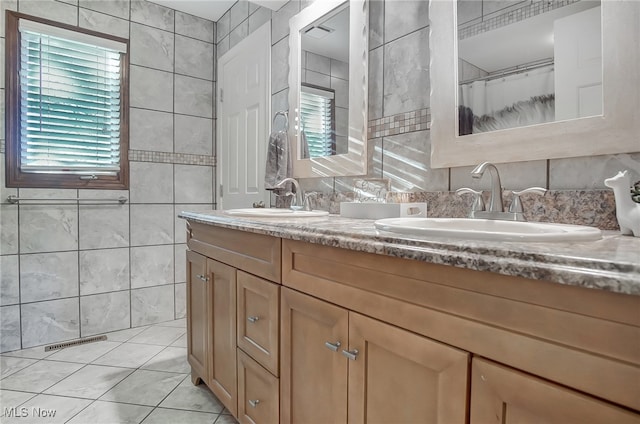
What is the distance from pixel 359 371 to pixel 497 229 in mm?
501

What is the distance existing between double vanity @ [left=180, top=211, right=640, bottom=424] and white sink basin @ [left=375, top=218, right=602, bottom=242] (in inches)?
0.8

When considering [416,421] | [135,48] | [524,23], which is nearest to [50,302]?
[135,48]

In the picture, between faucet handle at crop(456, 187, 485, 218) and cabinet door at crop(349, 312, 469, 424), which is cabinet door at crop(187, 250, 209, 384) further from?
faucet handle at crop(456, 187, 485, 218)

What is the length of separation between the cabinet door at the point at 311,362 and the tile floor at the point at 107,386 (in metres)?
0.69

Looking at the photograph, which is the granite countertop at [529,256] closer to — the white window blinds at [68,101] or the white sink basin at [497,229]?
the white sink basin at [497,229]

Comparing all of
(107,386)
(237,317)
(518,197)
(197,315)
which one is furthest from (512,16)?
(107,386)

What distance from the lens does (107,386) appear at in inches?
70.4

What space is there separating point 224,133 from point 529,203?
7.65ft

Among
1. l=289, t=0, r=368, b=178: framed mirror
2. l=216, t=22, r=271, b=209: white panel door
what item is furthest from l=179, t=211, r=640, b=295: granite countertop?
l=216, t=22, r=271, b=209: white panel door

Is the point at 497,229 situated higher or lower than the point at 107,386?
higher

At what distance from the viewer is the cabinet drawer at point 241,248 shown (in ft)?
3.59

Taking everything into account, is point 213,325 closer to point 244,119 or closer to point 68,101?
point 244,119

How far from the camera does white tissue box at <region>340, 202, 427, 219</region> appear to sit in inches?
48.3

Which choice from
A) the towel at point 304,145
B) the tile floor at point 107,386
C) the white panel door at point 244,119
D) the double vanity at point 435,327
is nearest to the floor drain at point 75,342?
the tile floor at point 107,386
